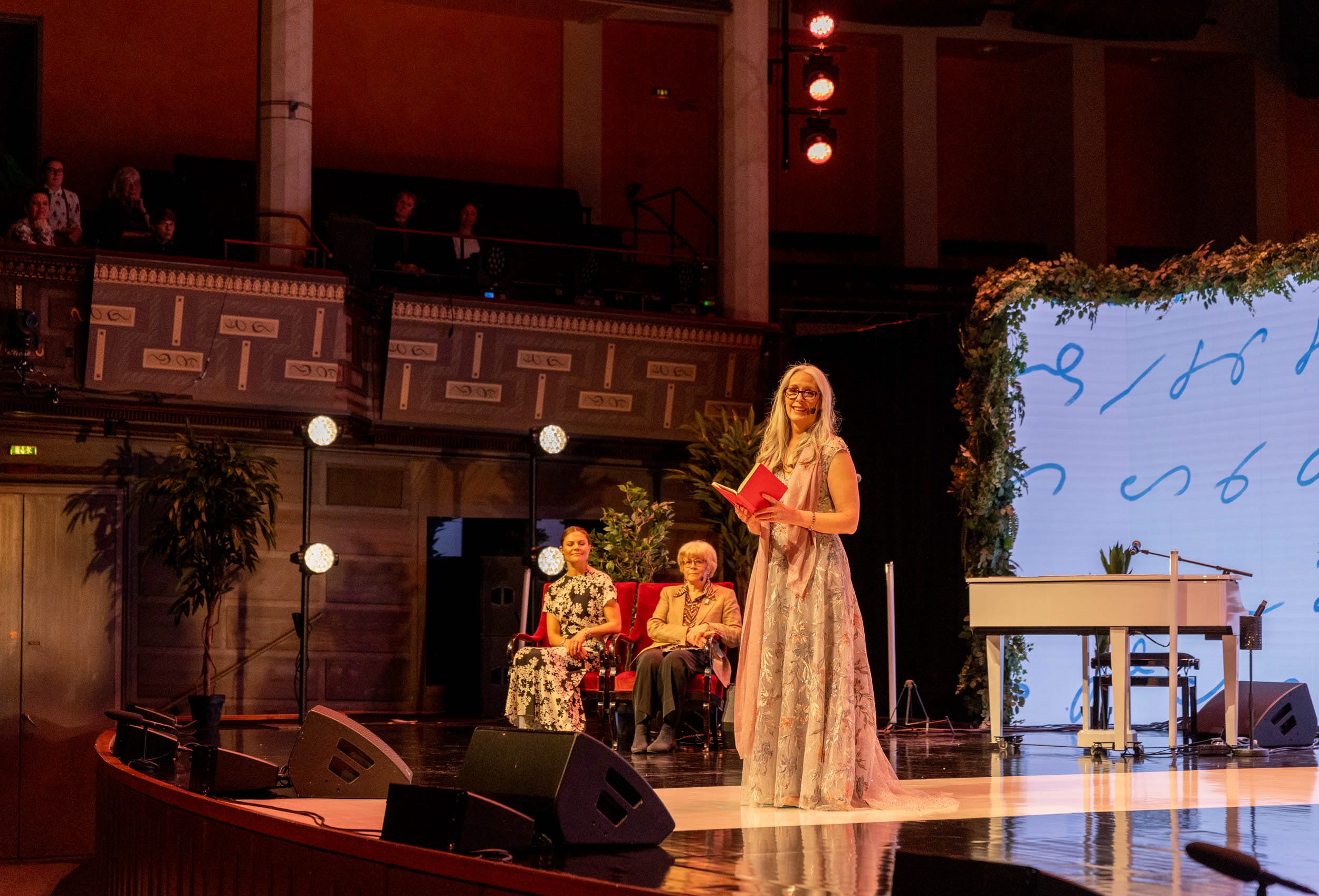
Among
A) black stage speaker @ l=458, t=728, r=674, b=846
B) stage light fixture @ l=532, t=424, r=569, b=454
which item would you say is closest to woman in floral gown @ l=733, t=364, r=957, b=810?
black stage speaker @ l=458, t=728, r=674, b=846

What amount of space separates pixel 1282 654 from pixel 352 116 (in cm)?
920

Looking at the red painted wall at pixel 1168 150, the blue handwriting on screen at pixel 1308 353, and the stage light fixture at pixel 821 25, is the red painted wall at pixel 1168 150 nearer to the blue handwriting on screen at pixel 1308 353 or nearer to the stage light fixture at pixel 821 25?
the stage light fixture at pixel 821 25

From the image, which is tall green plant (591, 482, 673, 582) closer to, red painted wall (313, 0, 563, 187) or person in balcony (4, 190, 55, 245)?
person in balcony (4, 190, 55, 245)

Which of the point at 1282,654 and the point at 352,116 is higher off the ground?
the point at 352,116

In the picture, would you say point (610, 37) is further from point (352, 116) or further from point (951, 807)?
point (951, 807)

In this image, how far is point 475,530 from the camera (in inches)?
452

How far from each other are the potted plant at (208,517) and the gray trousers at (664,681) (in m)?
3.40

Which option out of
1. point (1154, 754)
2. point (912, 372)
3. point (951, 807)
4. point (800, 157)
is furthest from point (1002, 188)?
point (951, 807)

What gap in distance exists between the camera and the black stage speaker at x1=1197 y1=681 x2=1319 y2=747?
785cm

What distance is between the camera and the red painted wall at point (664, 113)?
14.4 metres

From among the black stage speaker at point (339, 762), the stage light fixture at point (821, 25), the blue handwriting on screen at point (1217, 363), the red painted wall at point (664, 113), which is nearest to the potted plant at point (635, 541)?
the blue handwriting on screen at point (1217, 363)

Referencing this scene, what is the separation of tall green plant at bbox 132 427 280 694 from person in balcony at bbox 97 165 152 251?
1.40 metres

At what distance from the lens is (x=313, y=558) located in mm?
9281

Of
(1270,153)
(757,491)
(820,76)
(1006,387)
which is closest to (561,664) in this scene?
(757,491)
